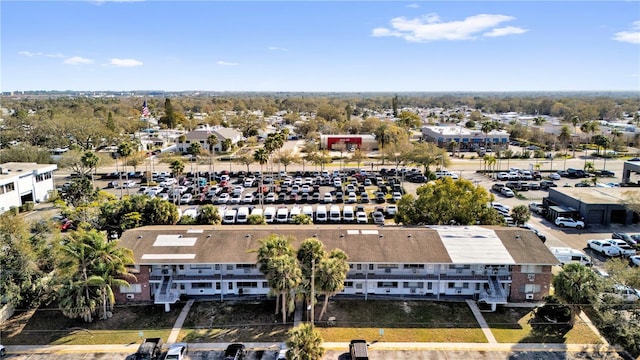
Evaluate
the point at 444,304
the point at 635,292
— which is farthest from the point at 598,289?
the point at 444,304

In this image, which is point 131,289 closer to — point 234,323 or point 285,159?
point 234,323

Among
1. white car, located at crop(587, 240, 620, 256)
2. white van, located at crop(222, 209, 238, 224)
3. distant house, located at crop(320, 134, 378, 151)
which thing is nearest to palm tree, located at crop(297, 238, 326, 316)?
white van, located at crop(222, 209, 238, 224)

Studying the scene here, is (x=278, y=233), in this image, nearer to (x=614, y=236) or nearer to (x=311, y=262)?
(x=311, y=262)

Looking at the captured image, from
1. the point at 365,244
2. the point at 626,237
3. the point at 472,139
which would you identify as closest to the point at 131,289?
the point at 365,244

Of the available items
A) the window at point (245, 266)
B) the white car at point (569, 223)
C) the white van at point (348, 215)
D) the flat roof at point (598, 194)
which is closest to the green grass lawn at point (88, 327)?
the window at point (245, 266)

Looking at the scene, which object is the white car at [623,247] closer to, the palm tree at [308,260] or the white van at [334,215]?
the white van at [334,215]
